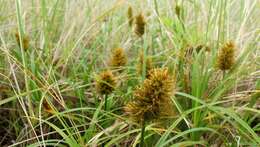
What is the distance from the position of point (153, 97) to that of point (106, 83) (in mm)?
327

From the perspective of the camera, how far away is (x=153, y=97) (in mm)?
976

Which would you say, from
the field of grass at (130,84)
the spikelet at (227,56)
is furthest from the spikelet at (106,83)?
the spikelet at (227,56)

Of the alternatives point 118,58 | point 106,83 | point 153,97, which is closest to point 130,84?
point 118,58

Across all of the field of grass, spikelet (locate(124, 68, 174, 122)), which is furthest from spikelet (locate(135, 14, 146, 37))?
spikelet (locate(124, 68, 174, 122))

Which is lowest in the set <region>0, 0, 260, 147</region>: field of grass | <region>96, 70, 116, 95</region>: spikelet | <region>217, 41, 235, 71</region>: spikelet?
<region>0, 0, 260, 147</region>: field of grass

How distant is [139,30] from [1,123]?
622mm

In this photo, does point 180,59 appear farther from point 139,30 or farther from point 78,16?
point 78,16

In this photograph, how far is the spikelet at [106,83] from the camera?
128cm

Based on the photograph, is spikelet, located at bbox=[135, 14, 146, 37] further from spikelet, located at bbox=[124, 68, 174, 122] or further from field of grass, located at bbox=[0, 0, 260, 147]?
spikelet, located at bbox=[124, 68, 174, 122]

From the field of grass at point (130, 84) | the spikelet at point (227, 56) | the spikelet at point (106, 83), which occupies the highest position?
the spikelet at point (227, 56)

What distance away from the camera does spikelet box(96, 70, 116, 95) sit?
1.28 metres

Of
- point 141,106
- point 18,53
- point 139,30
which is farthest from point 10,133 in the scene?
point 141,106

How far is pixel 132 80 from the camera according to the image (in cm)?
169

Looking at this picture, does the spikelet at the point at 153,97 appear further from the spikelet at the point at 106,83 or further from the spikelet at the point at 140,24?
the spikelet at the point at 140,24
